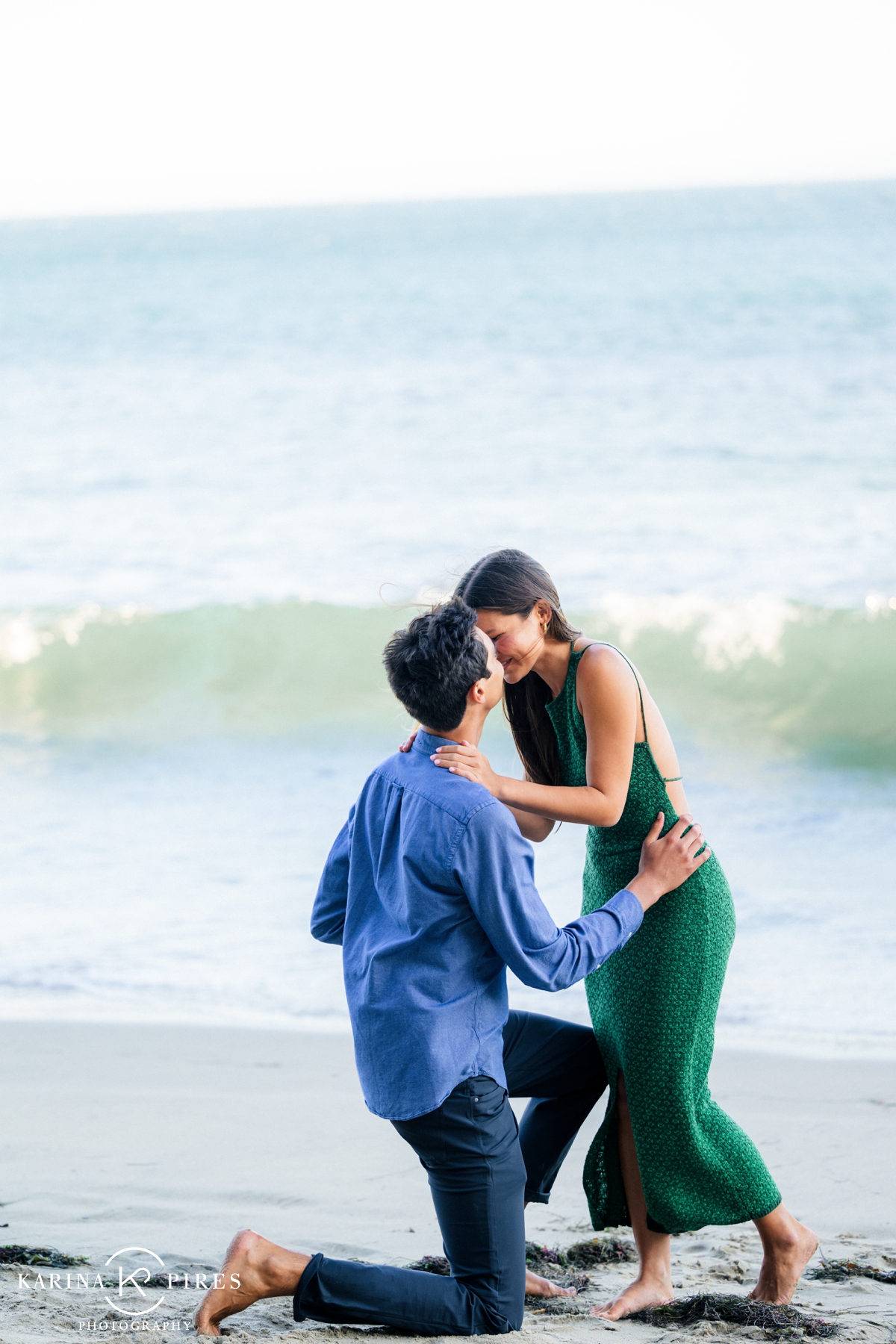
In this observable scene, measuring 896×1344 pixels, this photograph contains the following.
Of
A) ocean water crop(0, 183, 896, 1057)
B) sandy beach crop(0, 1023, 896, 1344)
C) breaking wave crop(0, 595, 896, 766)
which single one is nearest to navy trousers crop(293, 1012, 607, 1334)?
sandy beach crop(0, 1023, 896, 1344)

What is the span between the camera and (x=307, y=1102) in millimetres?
4023

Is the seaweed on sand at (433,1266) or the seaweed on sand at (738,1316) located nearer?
the seaweed on sand at (738,1316)

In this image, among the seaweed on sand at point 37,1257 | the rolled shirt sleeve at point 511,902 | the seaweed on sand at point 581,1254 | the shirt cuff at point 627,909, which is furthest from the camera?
the seaweed on sand at point 581,1254

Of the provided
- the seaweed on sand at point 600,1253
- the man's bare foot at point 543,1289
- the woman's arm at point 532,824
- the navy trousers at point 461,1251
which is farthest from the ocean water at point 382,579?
the man's bare foot at point 543,1289

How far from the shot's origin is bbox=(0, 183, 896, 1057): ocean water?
565 centimetres

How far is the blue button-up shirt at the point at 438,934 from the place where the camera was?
2.29 m

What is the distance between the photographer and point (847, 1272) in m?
2.99

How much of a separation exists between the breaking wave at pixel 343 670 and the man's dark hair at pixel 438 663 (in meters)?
7.65

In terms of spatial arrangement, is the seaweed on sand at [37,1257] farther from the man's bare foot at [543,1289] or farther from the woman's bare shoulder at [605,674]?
the woman's bare shoulder at [605,674]

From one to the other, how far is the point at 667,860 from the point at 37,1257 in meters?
1.76

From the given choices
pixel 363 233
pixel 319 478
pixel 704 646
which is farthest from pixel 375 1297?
pixel 363 233

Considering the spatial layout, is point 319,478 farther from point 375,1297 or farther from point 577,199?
point 577,199

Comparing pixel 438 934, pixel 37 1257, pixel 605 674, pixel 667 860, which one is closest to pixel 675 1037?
pixel 667 860

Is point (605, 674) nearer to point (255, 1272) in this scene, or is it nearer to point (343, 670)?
point (255, 1272)
